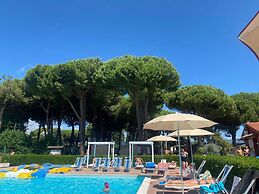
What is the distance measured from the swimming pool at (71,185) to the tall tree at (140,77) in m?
11.1

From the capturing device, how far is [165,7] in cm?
1802

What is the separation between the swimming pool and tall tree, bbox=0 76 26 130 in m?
17.8

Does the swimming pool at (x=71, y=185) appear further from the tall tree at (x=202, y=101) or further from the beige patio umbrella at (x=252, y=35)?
the tall tree at (x=202, y=101)

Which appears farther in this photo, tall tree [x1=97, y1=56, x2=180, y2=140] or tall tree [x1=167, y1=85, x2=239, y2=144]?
tall tree [x1=167, y1=85, x2=239, y2=144]

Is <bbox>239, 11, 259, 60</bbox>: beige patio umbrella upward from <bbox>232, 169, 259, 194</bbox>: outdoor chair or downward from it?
upward

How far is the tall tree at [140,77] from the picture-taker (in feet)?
85.0

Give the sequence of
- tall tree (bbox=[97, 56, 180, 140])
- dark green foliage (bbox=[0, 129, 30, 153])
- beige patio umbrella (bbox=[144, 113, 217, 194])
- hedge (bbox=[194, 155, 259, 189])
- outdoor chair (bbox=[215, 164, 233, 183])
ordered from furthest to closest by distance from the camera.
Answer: dark green foliage (bbox=[0, 129, 30, 153]) → tall tree (bbox=[97, 56, 180, 140]) → outdoor chair (bbox=[215, 164, 233, 183]) → beige patio umbrella (bbox=[144, 113, 217, 194]) → hedge (bbox=[194, 155, 259, 189])

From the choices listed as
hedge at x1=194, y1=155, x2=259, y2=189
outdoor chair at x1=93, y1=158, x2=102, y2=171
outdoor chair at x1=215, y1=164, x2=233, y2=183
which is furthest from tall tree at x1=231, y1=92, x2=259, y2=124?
outdoor chair at x1=215, y1=164, x2=233, y2=183

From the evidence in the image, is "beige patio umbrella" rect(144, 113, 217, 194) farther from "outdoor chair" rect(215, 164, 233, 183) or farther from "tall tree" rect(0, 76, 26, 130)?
"tall tree" rect(0, 76, 26, 130)

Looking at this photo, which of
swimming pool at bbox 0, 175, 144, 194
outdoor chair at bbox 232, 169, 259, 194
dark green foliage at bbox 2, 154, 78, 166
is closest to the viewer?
outdoor chair at bbox 232, 169, 259, 194

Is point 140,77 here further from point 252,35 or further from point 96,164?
point 252,35

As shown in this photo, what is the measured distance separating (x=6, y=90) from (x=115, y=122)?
17560mm

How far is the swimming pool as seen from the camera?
12719 millimetres

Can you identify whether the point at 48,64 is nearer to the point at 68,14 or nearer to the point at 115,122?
the point at 68,14
